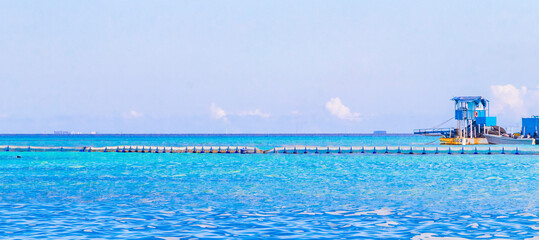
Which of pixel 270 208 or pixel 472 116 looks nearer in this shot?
pixel 270 208

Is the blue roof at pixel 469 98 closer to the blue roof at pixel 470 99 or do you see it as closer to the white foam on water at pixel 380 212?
the blue roof at pixel 470 99

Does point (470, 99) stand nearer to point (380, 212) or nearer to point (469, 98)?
point (469, 98)

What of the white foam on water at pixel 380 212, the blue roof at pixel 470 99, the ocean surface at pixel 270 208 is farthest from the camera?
the blue roof at pixel 470 99

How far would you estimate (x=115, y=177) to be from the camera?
45375mm

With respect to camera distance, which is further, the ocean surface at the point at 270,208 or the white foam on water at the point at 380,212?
the white foam on water at the point at 380,212

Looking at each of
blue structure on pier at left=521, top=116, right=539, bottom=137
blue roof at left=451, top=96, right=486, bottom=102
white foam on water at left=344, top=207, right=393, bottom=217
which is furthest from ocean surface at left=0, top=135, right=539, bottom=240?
blue structure on pier at left=521, top=116, right=539, bottom=137

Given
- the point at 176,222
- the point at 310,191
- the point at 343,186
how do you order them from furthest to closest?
the point at 343,186 → the point at 310,191 → the point at 176,222

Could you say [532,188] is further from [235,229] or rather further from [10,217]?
[10,217]

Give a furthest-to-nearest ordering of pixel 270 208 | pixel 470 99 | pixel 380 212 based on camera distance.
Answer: pixel 470 99, pixel 270 208, pixel 380 212

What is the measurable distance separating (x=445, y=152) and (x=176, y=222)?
68482 millimetres

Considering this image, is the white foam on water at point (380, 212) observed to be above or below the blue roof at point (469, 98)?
below

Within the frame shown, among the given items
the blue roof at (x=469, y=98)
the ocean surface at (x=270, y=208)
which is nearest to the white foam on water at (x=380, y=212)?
the ocean surface at (x=270, y=208)

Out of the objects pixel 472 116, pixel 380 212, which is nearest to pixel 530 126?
pixel 472 116

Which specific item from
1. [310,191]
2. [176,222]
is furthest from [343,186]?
[176,222]
